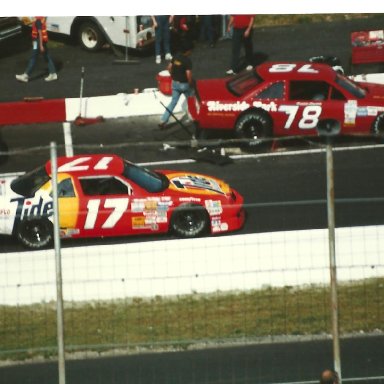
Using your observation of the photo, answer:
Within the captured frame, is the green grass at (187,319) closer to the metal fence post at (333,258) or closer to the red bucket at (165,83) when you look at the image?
the metal fence post at (333,258)

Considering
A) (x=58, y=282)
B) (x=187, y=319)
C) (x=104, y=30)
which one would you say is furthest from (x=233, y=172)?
(x=58, y=282)

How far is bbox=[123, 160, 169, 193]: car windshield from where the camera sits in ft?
43.2

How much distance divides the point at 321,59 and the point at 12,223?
303 inches

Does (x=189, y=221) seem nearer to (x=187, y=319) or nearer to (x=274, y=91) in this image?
(x=187, y=319)

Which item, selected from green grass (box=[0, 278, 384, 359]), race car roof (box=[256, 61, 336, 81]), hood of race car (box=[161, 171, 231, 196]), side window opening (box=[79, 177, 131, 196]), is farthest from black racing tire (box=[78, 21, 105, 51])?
green grass (box=[0, 278, 384, 359])

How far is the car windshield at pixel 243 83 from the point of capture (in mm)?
16141

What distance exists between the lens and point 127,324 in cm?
1060

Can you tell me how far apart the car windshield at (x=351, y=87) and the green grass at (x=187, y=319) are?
5548 millimetres

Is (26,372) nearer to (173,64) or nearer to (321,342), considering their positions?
(321,342)

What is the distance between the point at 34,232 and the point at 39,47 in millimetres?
6875

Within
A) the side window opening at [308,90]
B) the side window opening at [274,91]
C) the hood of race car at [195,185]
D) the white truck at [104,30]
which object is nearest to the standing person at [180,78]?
the side window opening at [274,91]

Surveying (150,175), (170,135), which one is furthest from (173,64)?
(150,175)

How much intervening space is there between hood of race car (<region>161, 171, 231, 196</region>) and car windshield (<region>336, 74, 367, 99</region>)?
319 centimetres

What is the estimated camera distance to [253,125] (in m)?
16.0
